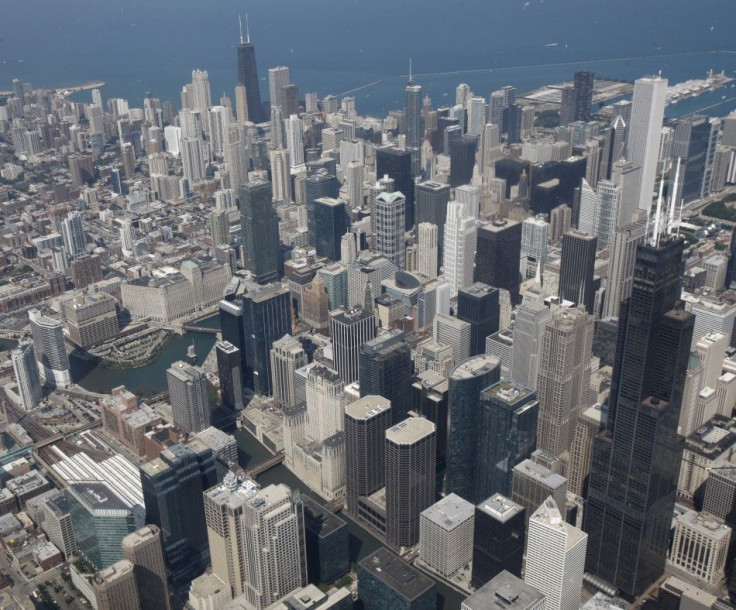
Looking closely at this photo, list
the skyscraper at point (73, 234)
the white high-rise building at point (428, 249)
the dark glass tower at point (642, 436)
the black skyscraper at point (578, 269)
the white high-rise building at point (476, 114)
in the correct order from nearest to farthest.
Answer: the dark glass tower at point (642, 436)
the black skyscraper at point (578, 269)
the white high-rise building at point (428, 249)
the skyscraper at point (73, 234)
the white high-rise building at point (476, 114)

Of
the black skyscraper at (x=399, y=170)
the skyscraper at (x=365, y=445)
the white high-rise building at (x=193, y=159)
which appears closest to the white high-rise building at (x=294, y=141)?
the white high-rise building at (x=193, y=159)

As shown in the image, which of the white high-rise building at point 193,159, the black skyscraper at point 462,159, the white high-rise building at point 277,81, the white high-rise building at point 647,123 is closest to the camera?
the white high-rise building at point 647,123

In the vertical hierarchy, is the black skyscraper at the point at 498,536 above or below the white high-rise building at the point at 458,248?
below

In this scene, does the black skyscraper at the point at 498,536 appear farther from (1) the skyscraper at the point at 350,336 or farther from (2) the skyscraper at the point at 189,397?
(2) the skyscraper at the point at 189,397

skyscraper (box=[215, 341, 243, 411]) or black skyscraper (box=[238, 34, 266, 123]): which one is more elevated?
black skyscraper (box=[238, 34, 266, 123])

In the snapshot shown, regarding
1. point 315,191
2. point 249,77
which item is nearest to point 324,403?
point 315,191

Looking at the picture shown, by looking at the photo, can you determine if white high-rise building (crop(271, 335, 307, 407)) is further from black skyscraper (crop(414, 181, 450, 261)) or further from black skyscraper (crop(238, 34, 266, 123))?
black skyscraper (crop(238, 34, 266, 123))

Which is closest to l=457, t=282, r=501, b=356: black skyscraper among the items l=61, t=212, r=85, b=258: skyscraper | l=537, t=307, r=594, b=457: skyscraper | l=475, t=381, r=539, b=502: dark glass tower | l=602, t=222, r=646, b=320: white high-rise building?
l=537, t=307, r=594, b=457: skyscraper
